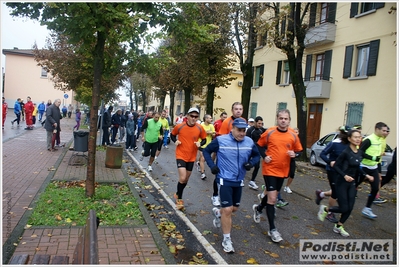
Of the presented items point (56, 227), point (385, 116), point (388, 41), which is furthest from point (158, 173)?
point (388, 41)

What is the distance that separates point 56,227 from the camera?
5.02 metres

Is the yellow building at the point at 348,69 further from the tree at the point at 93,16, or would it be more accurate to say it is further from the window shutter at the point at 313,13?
the tree at the point at 93,16

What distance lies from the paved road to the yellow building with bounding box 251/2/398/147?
8893 millimetres

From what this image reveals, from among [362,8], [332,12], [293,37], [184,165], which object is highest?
[332,12]

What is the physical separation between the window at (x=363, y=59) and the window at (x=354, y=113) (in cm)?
158

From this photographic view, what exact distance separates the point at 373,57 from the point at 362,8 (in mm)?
3014

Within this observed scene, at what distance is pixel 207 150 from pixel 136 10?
8.98 ft

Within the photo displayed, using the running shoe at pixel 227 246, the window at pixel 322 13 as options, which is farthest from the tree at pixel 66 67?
the window at pixel 322 13

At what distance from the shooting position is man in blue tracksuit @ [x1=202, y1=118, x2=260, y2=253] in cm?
473

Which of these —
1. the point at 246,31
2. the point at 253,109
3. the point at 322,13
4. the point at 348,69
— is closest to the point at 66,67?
the point at 246,31

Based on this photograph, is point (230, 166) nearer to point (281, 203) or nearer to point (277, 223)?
point (277, 223)

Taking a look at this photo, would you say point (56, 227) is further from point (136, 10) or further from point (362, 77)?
point (362, 77)

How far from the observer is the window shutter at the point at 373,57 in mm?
16844

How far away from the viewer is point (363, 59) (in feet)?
59.5
